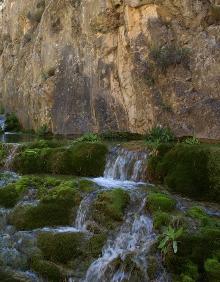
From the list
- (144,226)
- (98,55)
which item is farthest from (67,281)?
(98,55)

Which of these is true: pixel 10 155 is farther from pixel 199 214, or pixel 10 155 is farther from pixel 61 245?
pixel 199 214

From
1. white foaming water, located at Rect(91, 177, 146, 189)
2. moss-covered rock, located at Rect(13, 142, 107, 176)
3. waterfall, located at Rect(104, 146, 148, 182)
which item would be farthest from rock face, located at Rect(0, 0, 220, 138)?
white foaming water, located at Rect(91, 177, 146, 189)

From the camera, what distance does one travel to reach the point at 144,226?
1055cm

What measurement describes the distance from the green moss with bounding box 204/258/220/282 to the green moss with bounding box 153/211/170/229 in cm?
172

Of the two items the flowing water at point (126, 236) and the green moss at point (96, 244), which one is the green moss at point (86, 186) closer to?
the flowing water at point (126, 236)

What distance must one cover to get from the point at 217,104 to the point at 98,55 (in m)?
7.65

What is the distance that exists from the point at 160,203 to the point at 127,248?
1563 millimetres

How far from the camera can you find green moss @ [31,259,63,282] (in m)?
9.27

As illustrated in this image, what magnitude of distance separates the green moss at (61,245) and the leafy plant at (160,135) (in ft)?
26.7

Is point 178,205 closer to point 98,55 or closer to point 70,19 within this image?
point 98,55

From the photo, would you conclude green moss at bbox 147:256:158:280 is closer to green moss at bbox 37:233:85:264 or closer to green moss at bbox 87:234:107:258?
green moss at bbox 87:234:107:258

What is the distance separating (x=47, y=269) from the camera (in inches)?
370

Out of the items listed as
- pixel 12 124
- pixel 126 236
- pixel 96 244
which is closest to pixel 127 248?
pixel 126 236

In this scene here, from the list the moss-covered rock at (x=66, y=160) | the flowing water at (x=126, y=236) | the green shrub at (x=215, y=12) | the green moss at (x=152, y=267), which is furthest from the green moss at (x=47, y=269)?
the green shrub at (x=215, y=12)
